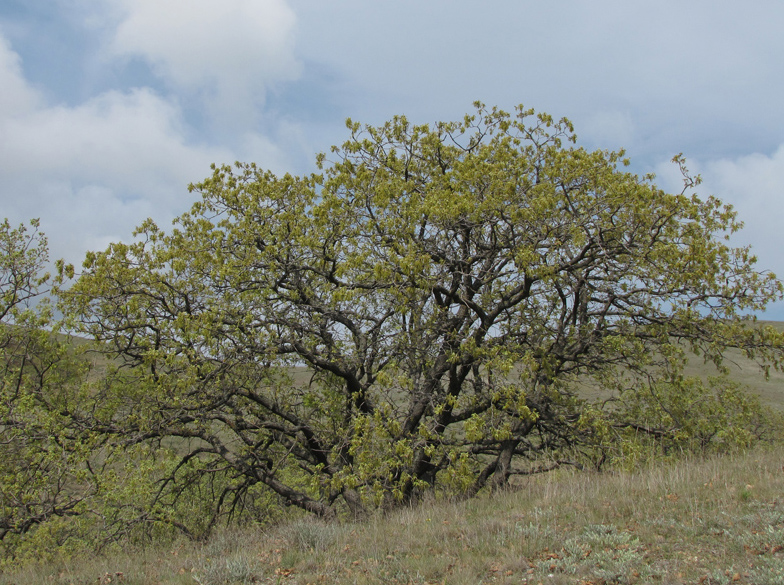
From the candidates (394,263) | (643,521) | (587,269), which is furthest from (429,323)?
(643,521)

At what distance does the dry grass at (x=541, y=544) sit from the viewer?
5547 mm

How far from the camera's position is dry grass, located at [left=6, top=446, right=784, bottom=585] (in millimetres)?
5547

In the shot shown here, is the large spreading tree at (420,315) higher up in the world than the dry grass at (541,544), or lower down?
higher up

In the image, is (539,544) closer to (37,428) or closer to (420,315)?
(420,315)

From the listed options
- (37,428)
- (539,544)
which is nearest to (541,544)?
(539,544)

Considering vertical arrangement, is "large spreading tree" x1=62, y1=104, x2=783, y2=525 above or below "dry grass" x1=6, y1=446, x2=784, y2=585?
above

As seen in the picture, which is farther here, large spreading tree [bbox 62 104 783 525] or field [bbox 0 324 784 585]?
large spreading tree [bbox 62 104 783 525]

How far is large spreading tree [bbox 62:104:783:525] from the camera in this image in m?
10.2

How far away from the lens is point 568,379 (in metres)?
12.7

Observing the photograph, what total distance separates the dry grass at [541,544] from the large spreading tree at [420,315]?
58.7 inches

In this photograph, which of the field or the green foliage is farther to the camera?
the green foliage

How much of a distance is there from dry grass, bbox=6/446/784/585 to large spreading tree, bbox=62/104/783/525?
1.49 m

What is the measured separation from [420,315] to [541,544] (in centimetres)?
555

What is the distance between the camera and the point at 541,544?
6.39 m
